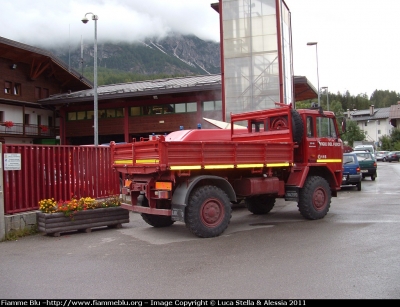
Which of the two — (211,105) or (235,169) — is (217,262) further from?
(211,105)

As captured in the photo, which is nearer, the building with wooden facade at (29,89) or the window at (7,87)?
the building with wooden facade at (29,89)

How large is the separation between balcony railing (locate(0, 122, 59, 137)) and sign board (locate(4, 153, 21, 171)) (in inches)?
1113

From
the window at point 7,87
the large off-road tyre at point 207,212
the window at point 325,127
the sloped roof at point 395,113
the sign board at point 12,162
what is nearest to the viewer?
the large off-road tyre at point 207,212

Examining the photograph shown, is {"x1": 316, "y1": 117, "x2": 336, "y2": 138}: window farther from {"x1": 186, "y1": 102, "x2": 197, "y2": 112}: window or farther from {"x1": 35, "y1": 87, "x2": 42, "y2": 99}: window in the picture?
{"x1": 35, "y1": 87, "x2": 42, "y2": 99}: window

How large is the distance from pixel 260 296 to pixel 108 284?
2039mm

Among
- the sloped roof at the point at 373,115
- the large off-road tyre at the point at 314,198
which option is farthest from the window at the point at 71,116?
the sloped roof at the point at 373,115

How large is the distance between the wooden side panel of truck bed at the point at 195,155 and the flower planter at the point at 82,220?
1195 millimetres

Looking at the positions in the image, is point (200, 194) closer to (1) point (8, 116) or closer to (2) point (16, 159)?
(2) point (16, 159)

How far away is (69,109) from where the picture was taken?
39.1 meters

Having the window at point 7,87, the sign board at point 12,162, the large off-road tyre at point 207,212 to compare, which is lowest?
the large off-road tyre at point 207,212

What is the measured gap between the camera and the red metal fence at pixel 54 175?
32.1 ft

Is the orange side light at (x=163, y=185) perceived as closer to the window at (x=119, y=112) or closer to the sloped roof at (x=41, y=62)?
the window at (x=119, y=112)

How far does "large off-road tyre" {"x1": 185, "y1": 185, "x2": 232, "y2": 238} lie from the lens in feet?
28.3

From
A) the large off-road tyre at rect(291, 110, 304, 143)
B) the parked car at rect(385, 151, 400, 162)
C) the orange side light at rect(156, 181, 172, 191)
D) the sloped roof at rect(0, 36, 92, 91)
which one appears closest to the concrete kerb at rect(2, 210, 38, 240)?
the orange side light at rect(156, 181, 172, 191)
